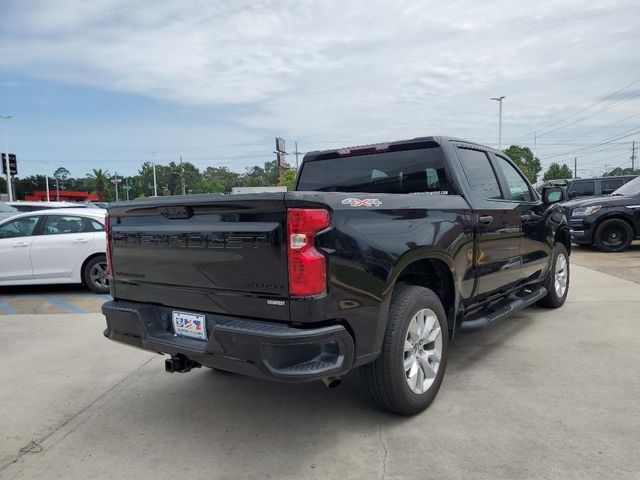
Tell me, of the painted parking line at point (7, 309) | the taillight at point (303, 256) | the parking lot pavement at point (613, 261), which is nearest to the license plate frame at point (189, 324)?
the taillight at point (303, 256)

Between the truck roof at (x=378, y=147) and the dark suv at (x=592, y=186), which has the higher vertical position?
the truck roof at (x=378, y=147)

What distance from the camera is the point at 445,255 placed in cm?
352

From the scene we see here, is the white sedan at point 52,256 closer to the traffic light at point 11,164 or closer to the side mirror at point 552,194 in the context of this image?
the side mirror at point 552,194

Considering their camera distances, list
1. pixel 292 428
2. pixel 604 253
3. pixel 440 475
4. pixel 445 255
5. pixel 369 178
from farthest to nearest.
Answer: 1. pixel 604 253
2. pixel 369 178
3. pixel 445 255
4. pixel 292 428
5. pixel 440 475

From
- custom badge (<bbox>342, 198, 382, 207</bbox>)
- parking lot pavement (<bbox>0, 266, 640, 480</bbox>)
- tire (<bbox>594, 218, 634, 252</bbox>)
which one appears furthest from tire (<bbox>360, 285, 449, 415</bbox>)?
tire (<bbox>594, 218, 634, 252</bbox>)

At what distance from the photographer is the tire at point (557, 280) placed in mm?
5852

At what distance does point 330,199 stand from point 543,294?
3.58 m

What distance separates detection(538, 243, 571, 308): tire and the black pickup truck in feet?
5.93

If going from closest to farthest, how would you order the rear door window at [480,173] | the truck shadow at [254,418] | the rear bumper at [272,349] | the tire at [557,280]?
the rear bumper at [272,349], the truck shadow at [254,418], the rear door window at [480,173], the tire at [557,280]

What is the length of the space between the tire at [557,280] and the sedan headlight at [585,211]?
Answer: 583 cm

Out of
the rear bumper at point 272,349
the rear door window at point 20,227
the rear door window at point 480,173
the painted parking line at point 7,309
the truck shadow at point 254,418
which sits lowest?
the painted parking line at point 7,309

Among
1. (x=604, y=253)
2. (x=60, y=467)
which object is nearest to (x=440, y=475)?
(x=60, y=467)

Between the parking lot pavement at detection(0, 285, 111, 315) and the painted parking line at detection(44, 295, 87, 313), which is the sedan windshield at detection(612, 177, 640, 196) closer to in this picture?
the parking lot pavement at detection(0, 285, 111, 315)

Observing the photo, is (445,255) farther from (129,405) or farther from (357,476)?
(129,405)
